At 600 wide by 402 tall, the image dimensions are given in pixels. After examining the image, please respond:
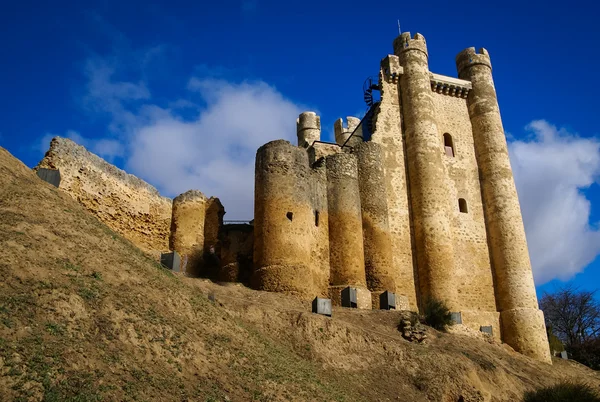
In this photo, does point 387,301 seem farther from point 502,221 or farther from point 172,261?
point 502,221

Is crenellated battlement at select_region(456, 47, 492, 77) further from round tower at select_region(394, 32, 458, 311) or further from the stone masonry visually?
round tower at select_region(394, 32, 458, 311)

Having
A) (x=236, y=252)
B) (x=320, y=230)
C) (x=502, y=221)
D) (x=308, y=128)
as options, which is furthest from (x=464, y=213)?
(x=308, y=128)

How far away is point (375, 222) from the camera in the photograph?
2070 cm

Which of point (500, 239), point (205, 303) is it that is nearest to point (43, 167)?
point (205, 303)

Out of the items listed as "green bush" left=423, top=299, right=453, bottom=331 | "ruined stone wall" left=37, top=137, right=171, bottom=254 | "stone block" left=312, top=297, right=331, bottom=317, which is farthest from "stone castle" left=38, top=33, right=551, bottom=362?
"stone block" left=312, top=297, right=331, bottom=317

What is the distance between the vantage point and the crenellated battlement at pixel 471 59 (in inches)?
1078

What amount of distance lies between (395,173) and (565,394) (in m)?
11.6

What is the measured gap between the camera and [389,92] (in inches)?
981

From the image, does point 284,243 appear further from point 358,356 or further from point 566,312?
point 566,312

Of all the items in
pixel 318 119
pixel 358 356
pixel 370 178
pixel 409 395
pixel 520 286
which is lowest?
pixel 409 395

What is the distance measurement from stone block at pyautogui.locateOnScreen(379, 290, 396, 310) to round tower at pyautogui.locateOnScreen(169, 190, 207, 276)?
19.6 ft

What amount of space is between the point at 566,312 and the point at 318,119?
17.7 m

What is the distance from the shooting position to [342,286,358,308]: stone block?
17797mm

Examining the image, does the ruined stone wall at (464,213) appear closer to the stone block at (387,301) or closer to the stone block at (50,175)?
the stone block at (387,301)
